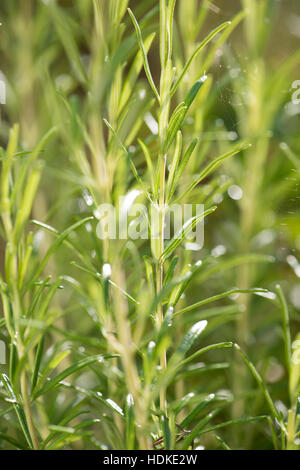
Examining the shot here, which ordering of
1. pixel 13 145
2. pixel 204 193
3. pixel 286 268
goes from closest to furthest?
1. pixel 13 145
2. pixel 204 193
3. pixel 286 268

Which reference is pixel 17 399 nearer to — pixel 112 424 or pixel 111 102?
pixel 112 424

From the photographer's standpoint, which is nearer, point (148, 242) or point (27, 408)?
point (27, 408)

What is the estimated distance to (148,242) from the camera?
0.64 m

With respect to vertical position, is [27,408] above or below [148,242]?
below

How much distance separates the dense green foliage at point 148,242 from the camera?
340 mm

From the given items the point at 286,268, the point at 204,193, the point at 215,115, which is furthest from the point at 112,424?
the point at 215,115

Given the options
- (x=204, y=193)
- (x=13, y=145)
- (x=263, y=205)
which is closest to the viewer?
(x=13, y=145)

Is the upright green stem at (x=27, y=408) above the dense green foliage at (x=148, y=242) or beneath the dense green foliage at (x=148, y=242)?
beneath

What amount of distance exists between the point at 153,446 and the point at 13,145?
0.77ft

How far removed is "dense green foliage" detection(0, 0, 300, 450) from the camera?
0.34 m

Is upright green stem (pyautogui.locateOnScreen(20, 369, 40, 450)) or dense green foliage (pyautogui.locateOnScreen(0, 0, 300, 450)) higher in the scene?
dense green foliage (pyautogui.locateOnScreen(0, 0, 300, 450))

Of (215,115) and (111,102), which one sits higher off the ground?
(215,115)
